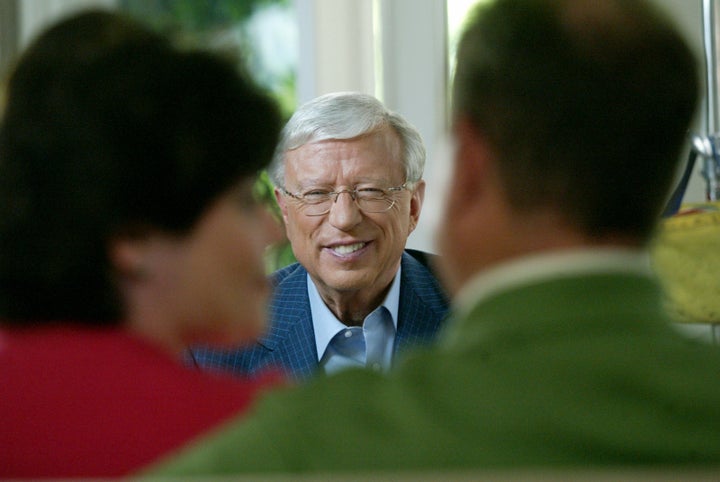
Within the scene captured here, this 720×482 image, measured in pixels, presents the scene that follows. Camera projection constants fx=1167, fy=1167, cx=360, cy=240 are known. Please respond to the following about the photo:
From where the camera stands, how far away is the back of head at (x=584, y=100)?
36.3 inches

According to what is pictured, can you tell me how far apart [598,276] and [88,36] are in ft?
1.56

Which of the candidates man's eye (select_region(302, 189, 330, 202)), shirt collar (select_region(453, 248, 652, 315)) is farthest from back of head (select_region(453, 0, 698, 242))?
man's eye (select_region(302, 189, 330, 202))

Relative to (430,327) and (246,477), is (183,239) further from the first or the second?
(430,327)

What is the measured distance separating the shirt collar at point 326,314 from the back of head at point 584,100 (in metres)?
1.74

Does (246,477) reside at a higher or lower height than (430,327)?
higher

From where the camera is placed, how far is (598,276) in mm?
891

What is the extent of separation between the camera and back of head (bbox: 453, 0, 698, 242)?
3.03ft

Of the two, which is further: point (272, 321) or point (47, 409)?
point (272, 321)

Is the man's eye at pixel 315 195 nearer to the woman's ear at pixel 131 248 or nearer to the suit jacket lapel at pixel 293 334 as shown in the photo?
the suit jacket lapel at pixel 293 334

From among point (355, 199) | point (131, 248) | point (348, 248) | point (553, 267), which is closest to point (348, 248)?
point (348, 248)

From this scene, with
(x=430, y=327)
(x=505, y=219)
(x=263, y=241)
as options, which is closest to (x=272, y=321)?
(x=430, y=327)

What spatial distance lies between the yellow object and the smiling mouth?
30.4 inches

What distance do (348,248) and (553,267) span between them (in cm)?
187

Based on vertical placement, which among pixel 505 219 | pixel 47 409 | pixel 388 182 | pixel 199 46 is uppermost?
pixel 199 46
